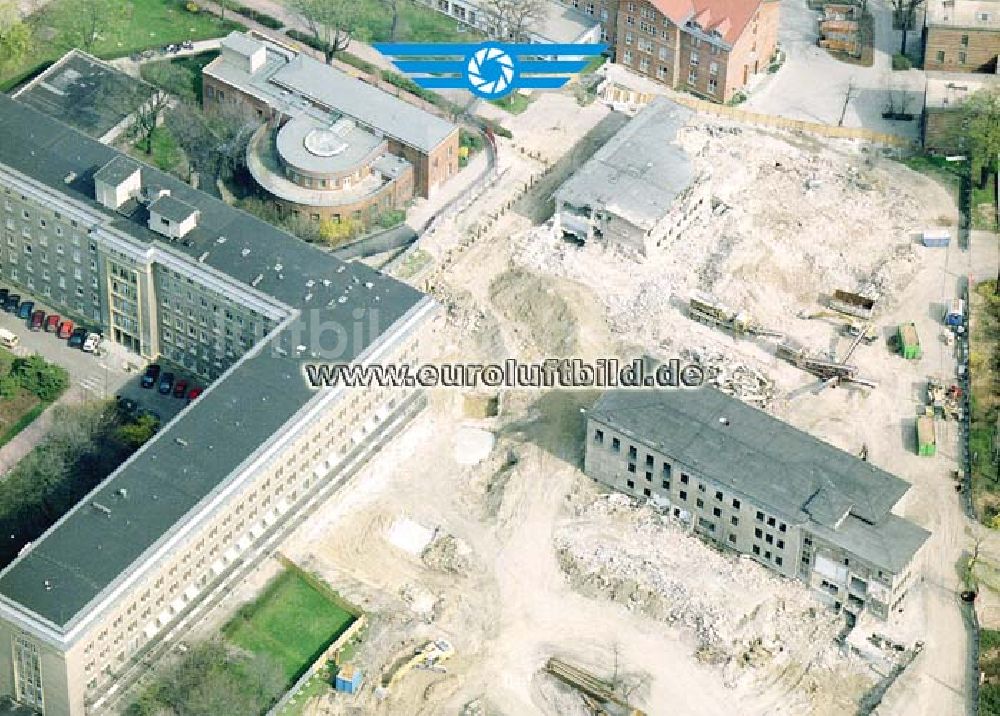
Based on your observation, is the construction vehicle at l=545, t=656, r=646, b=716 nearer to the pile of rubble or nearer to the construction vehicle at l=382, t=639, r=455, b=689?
the pile of rubble

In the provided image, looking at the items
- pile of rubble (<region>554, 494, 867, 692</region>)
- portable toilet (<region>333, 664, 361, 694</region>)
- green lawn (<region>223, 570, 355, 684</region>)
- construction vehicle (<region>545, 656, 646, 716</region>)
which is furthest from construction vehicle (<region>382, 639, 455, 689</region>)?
pile of rubble (<region>554, 494, 867, 692</region>)

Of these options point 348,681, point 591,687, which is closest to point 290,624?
point 348,681

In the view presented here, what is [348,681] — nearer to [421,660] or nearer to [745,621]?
[421,660]

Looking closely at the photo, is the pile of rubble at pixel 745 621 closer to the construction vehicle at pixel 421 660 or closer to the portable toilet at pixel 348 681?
the construction vehicle at pixel 421 660

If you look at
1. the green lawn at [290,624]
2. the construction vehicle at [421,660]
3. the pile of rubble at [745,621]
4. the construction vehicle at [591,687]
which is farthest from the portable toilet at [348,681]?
the pile of rubble at [745,621]

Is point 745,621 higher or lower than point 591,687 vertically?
higher
